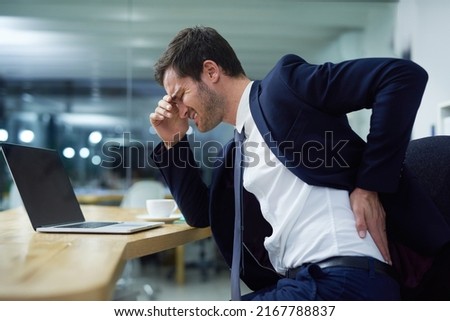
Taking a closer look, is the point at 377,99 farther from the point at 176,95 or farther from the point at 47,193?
the point at 47,193

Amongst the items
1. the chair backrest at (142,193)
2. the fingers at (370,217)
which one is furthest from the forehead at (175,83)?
the chair backrest at (142,193)

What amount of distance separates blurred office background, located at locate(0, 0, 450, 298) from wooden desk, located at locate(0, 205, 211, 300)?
1.83 m

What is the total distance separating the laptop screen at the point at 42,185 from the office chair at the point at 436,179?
80 centimetres

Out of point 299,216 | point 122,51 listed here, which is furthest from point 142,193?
point 299,216

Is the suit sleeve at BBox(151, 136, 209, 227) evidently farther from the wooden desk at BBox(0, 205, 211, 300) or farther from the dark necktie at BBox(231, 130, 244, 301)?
the dark necktie at BBox(231, 130, 244, 301)

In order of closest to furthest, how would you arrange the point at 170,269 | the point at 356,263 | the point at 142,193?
the point at 356,263 → the point at 142,193 → the point at 170,269

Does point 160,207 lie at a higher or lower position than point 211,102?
lower

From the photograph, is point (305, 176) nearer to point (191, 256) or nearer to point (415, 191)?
point (415, 191)

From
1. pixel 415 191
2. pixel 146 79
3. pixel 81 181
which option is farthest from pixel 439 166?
pixel 81 181

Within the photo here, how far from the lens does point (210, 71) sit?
3.69ft

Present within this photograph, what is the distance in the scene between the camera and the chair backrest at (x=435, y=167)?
961mm

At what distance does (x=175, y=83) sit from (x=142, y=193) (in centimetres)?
219

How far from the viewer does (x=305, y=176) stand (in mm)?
885
